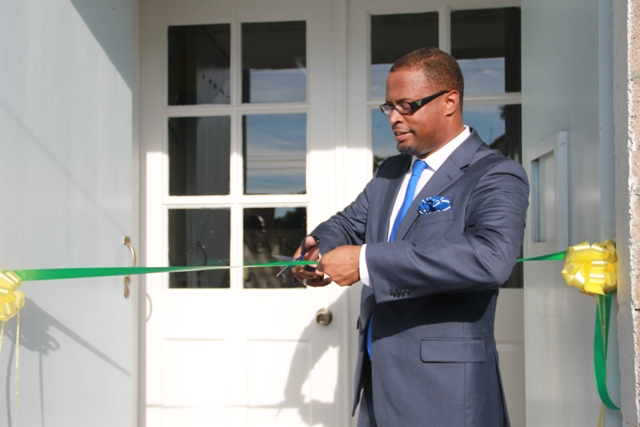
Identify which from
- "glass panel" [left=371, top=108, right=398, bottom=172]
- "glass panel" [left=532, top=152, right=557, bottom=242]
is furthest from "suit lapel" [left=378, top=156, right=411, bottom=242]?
"glass panel" [left=371, top=108, right=398, bottom=172]

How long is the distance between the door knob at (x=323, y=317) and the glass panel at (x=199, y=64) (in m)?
1.20

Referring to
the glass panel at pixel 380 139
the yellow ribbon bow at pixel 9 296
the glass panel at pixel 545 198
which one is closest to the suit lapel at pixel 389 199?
the glass panel at pixel 545 198

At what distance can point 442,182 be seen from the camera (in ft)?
6.75

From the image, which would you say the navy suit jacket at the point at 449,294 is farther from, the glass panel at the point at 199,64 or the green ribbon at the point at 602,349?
the glass panel at the point at 199,64

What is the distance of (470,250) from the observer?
177 cm

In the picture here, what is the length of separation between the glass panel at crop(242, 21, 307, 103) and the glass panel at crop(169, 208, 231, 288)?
0.65 meters

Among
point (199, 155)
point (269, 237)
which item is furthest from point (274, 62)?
point (269, 237)

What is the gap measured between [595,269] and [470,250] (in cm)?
32

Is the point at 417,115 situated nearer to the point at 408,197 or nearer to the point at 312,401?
the point at 408,197

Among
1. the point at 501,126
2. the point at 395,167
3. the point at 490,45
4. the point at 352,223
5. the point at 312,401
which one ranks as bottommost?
the point at 312,401

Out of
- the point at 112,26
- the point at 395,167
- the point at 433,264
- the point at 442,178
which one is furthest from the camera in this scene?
the point at 112,26

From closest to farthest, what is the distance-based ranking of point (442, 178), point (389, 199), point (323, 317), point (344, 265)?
point (344, 265) < point (442, 178) < point (389, 199) < point (323, 317)

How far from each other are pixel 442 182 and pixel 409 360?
57cm

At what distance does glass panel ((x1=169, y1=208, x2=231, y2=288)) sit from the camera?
3.35 m
